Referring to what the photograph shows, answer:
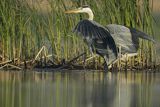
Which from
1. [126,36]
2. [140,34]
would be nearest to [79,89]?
[140,34]

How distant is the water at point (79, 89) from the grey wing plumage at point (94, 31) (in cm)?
75

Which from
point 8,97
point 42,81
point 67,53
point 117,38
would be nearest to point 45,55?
point 67,53

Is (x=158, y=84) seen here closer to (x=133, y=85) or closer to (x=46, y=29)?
(x=133, y=85)

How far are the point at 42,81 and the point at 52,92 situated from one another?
1.67 meters

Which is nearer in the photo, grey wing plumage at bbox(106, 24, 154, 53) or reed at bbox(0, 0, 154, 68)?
grey wing plumage at bbox(106, 24, 154, 53)

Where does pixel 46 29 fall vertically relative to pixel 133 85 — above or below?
above

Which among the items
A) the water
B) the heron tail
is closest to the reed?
the heron tail

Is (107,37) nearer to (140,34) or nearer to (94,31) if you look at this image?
(94,31)

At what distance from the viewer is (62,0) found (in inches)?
596

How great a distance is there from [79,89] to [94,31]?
3415 mm

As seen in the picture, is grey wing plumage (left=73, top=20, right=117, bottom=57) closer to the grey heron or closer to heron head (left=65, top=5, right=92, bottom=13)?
the grey heron

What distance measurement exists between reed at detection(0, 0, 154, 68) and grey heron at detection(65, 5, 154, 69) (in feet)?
0.59

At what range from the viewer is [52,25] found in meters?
14.9

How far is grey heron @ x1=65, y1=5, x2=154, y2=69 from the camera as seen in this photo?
14.4 m
